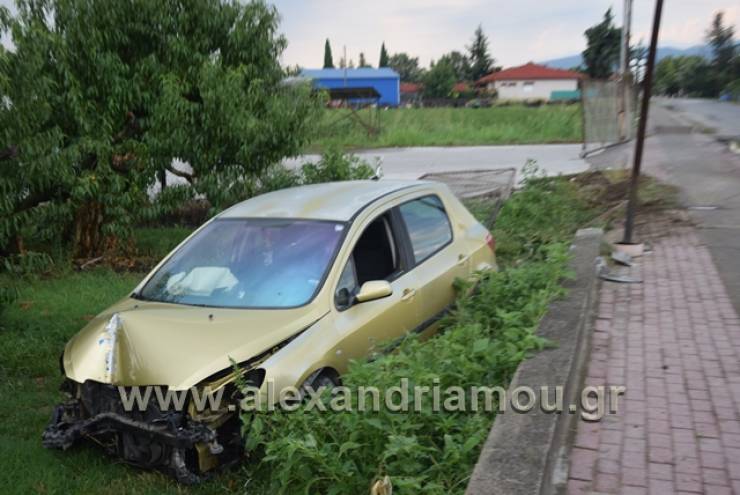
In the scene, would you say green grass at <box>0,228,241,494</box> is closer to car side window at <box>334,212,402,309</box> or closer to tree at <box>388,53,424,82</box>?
car side window at <box>334,212,402,309</box>

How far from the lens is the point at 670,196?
11102mm

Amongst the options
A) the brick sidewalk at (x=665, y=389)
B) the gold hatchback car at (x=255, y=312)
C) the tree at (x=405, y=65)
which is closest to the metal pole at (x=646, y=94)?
the brick sidewalk at (x=665, y=389)

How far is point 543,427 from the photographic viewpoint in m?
3.29

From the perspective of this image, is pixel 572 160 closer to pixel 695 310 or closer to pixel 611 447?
pixel 695 310

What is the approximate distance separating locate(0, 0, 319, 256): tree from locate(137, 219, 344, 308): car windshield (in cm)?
292

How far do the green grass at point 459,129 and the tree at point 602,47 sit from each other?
30.0 m

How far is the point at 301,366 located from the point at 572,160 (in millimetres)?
17383

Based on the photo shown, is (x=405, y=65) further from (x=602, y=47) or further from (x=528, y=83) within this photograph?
(x=602, y=47)

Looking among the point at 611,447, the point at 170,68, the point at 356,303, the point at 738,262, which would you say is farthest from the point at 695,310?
the point at 170,68

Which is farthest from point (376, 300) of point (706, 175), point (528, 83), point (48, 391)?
point (528, 83)

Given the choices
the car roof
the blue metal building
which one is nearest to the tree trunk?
the car roof

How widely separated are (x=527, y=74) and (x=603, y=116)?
7223 centimetres

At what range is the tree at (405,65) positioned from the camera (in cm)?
11525

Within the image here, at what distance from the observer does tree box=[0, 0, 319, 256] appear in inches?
315
